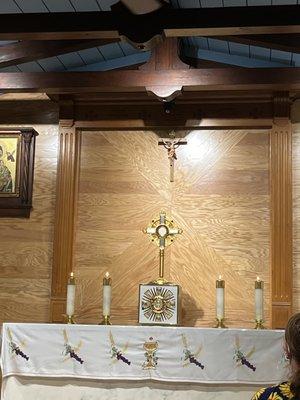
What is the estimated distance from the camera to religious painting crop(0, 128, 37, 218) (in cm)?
→ 574

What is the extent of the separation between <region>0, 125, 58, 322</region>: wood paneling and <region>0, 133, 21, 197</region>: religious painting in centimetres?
17

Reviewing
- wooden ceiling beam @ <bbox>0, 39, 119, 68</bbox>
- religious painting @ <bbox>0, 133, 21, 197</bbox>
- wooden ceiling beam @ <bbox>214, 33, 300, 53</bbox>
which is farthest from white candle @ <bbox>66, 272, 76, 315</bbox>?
wooden ceiling beam @ <bbox>214, 33, 300, 53</bbox>

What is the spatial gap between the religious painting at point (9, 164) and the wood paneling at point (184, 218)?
0.58 m

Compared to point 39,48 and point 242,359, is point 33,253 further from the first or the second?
point 242,359

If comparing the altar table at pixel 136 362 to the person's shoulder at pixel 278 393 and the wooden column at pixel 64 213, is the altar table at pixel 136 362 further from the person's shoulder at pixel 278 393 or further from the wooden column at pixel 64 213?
the person's shoulder at pixel 278 393

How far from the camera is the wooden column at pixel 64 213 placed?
5496mm

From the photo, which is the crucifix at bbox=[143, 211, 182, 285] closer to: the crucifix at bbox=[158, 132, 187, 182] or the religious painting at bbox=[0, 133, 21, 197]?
the crucifix at bbox=[158, 132, 187, 182]

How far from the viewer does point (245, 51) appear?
557 cm

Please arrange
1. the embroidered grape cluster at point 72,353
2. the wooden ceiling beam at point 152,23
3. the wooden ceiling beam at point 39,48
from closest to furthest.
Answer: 1. the wooden ceiling beam at point 152,23
2. the embroidered grape cluster at point 72,353
3. the wooden ceiling beam at point 39,48

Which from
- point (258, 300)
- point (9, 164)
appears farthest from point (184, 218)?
point (9, 164)

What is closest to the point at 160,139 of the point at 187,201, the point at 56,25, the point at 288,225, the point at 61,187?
the point at 187,201

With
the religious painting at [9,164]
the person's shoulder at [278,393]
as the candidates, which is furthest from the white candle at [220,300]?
the person's shoulder at [278,393]

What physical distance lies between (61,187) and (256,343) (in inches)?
88.6

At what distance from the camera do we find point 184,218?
560 cm
